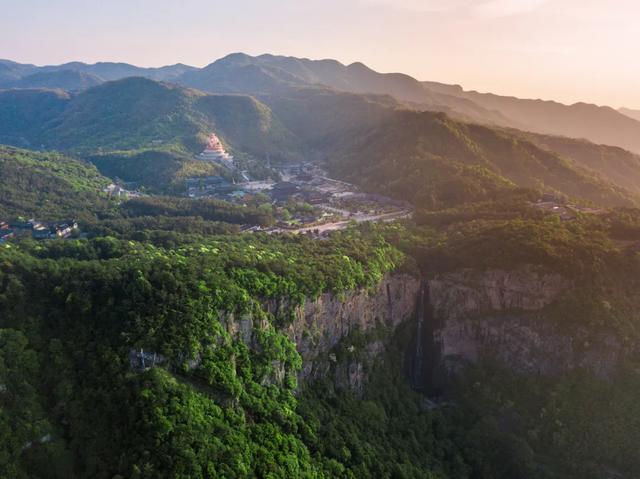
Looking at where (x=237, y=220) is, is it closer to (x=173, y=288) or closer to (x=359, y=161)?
(x=173, y=288)

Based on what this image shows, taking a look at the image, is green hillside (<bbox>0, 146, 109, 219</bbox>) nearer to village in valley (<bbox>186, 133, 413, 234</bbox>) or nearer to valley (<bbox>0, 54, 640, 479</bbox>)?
valley (<bbox>0, 54, 640, 479</bbox>)


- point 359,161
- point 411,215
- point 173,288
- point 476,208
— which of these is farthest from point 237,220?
point 359,161

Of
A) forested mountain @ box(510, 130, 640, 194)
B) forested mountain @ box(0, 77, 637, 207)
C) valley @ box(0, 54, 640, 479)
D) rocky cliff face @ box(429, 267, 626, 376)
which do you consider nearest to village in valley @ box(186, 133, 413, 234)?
valley @ box(0, 54, 640, 479)

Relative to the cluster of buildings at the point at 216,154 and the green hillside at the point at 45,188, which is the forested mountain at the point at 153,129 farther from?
the green hillside at the point at 45,188

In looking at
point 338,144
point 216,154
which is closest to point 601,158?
point 338,144

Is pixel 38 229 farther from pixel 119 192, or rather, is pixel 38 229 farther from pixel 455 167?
pixel 455 167

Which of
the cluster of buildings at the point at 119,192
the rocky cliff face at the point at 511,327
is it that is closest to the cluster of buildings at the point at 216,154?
the cluster of buildings at the point at 119,192
